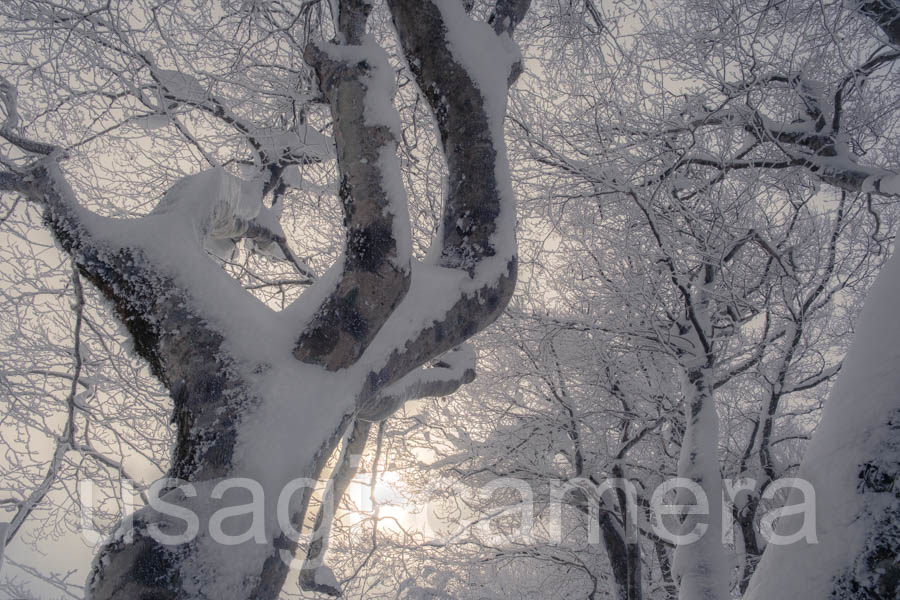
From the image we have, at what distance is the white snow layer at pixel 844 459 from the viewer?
1343 mm

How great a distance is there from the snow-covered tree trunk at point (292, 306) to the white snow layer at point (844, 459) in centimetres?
136

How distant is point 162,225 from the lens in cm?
207

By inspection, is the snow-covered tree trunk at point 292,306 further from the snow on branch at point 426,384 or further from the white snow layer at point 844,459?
the white snow layer at point 844,459

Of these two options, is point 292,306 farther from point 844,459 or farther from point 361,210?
point 844,459

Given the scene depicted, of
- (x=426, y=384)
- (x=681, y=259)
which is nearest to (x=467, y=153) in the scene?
(x=426, y=384)

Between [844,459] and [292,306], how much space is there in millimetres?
1962

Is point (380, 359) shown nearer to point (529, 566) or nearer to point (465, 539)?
point (465, 539)

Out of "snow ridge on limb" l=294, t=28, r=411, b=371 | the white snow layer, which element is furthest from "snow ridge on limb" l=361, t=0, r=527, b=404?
the white snow layer

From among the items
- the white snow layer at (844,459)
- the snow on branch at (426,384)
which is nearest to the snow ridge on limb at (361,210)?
the snow on branch at (426,384)

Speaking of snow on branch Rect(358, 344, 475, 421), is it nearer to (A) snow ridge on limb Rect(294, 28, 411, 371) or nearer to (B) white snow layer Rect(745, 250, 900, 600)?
(A) snow ridge on limb Rect(294, 28, 411, 371)

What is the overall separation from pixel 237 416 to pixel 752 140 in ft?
15.8

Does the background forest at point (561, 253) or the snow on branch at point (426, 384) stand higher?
the background forest at point (561, 253)

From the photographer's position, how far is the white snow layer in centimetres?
134

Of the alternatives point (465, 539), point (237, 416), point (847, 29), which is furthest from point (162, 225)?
point (465, 539)
